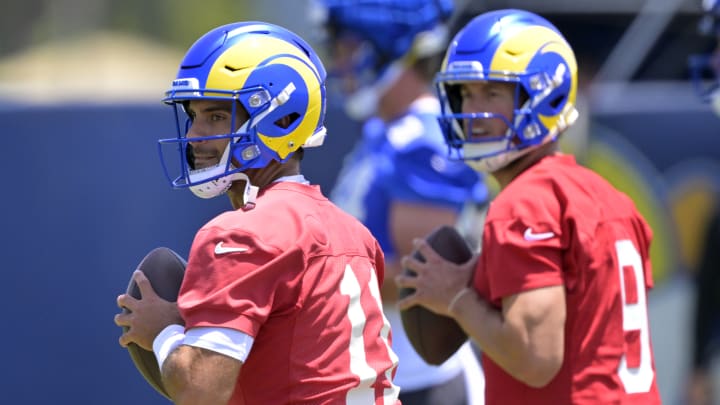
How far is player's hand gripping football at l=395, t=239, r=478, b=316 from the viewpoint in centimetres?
305

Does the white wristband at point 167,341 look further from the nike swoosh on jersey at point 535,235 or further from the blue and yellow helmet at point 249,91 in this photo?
the nike swoosh on jersey at point 535,235

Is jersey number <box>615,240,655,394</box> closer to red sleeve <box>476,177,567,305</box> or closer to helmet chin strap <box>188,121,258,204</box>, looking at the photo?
red sleeve <box>476,177,567,305</box>

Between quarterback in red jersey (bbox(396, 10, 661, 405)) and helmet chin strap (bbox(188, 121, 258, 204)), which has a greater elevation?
helmet chin strap (bbox(188, 121, 258, 204))

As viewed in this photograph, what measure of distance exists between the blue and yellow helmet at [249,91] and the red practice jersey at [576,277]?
57cm

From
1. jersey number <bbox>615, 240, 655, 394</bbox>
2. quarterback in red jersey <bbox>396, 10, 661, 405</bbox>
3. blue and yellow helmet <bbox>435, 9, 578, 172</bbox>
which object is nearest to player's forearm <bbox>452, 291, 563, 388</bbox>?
quarterback in red jersey <bbox>396, 10, 661, 405</bbox>

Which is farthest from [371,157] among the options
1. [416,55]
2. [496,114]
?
[496,114]

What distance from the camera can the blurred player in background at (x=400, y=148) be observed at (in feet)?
13.5

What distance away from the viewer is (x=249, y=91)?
2633 mm

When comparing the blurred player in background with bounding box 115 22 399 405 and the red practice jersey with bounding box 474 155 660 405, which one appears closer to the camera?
the blurred player in background with bounding box 115 22 399 405

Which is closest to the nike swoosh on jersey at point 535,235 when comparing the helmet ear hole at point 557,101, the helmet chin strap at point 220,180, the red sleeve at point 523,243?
the red sleeve at point 523,243

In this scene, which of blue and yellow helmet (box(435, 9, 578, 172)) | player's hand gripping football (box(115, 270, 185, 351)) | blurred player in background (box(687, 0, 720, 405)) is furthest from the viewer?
blurred player in background (box(687, 0, 720, 405))

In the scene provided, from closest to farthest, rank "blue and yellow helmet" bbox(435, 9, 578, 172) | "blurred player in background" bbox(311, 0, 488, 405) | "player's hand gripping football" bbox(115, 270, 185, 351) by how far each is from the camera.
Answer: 1. "player's hand gripping football" bbox(115, 270, 185, 351)
2. "blue and yellow helmet" bbox(435, 9, 578, 172)
3. "blurred player in background" bbox(311, 0, 488, 405)

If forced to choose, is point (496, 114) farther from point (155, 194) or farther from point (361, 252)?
point (155, 194)

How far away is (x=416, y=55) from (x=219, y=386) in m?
2.60
